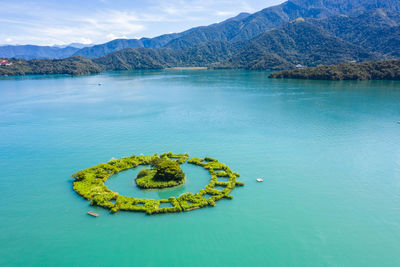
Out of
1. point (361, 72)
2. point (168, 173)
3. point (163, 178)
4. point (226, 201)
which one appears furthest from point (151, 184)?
point (361, 72)

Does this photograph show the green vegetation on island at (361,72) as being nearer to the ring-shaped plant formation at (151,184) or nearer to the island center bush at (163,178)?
the ring-shaped plant formation at (151,184)

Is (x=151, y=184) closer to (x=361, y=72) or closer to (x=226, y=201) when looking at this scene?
(x=226, y=201)

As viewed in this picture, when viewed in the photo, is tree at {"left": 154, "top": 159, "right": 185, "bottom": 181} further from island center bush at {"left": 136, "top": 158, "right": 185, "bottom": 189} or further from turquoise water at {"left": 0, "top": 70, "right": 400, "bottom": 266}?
turquoise water at {"left": 0, "top": 70, "right": 400, "bottom": 266}

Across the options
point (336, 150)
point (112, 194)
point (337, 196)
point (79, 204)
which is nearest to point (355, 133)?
point (336, 150)

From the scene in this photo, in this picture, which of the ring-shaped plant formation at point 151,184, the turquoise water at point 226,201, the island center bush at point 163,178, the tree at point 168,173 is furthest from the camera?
the tree at point 168,173

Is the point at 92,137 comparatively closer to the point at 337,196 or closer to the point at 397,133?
the point at 337,196

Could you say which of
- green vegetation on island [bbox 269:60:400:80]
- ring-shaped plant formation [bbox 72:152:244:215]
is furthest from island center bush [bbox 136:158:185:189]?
green vegetation on island [bbox 269:60:400:80]

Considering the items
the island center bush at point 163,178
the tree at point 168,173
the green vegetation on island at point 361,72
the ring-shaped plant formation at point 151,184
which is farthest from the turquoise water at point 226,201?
the green vegetation on island at point 361,72
